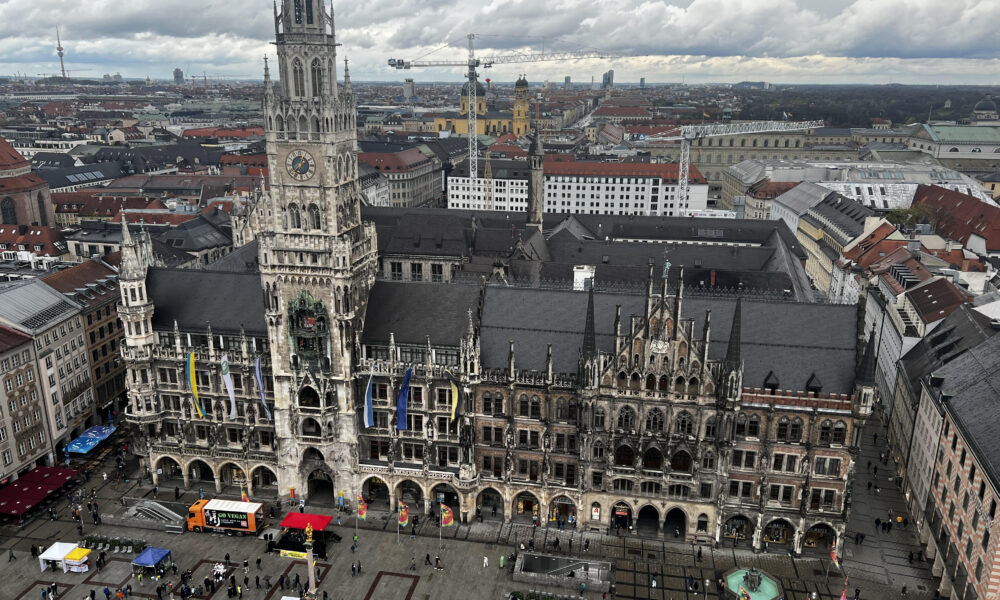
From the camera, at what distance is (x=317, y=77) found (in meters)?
86.1

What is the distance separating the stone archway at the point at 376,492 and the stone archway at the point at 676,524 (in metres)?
34.4

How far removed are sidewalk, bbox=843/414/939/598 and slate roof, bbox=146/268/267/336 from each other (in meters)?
76.1

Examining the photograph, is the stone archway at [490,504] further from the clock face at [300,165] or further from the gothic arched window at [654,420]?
the clock face at [300,165]

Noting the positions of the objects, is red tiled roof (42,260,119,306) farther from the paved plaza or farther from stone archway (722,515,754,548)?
stone archway (722,515,754,548)

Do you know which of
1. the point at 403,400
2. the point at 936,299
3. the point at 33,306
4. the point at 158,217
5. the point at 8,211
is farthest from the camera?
the point at 158,217

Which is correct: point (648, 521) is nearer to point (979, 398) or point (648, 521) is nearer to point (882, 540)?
point (882, 540)

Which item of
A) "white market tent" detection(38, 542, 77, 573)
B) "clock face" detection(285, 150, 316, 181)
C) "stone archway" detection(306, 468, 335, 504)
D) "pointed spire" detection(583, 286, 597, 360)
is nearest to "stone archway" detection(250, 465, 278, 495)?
"stone archway" detection(306, 468, 335, 504)

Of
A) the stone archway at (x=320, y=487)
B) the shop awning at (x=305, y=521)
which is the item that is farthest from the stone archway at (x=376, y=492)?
the shop awning at (x=305, y=521)

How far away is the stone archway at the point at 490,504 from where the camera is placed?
94194 millimetres

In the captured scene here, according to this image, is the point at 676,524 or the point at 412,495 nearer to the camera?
the point at 676,524

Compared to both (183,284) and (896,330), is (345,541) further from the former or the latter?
(896,330)

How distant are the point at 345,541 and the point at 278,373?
2160 cm

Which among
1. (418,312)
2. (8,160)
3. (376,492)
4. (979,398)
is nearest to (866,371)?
(979,398)

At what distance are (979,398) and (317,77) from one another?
80550mm
